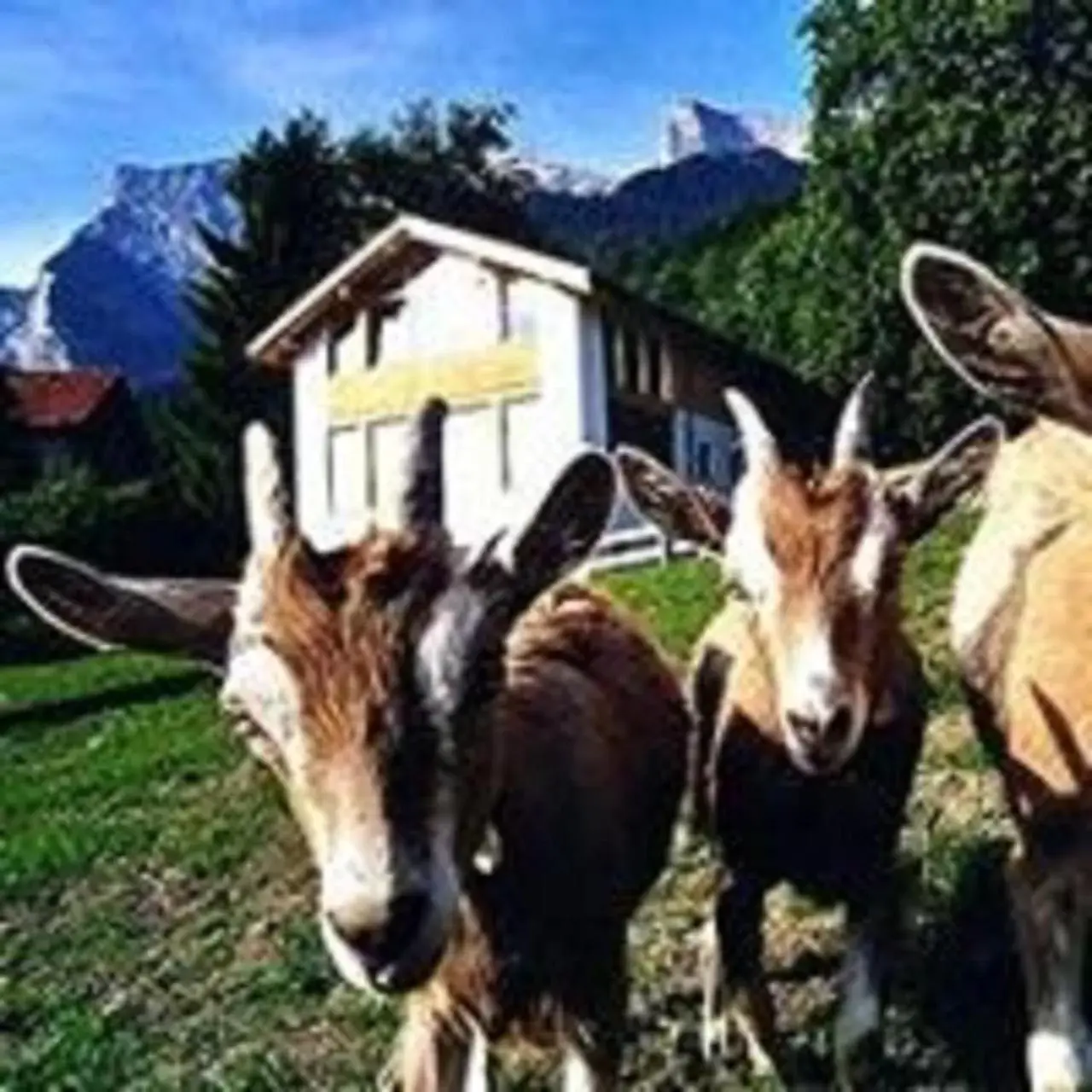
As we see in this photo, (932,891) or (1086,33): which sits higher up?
(1086,33)

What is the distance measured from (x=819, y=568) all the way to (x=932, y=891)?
2.22 meters

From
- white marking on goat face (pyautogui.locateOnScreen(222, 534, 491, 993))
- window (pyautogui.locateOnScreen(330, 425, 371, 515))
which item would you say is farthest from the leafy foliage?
white marking on goat face (pyautogui.locateOnScreen(222, 534, 491, 993))

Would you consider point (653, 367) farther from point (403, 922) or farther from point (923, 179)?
point (403, 922)

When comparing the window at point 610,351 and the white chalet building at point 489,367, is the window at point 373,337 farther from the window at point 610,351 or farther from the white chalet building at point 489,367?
the window at point 610,351

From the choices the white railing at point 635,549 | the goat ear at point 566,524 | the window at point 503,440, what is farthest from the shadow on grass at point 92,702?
the goat ear at point 566,524

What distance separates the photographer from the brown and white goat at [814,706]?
34.8ft

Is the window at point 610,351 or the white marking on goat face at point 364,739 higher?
the white marking on goat face at point 364,739

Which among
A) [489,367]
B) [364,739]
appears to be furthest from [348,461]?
[364,739]

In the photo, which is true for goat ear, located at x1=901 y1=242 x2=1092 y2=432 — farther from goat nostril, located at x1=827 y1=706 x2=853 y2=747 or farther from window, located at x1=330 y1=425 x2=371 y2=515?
window, located at x1=330 y1=425 x2=371 y2=515

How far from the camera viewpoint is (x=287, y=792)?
8219mm

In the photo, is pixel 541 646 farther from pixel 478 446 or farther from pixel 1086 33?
pixel 1086 33

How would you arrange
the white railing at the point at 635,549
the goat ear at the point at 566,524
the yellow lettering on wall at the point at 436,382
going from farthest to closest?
1. the yellow lettering on wall at the point at 436,382
2. the white railing at the point at 635,549
3. the goat ear at the point at 566,524

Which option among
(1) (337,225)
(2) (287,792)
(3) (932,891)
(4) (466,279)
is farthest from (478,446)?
(2) (287,792)

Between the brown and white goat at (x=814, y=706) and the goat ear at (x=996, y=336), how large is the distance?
3.35m
